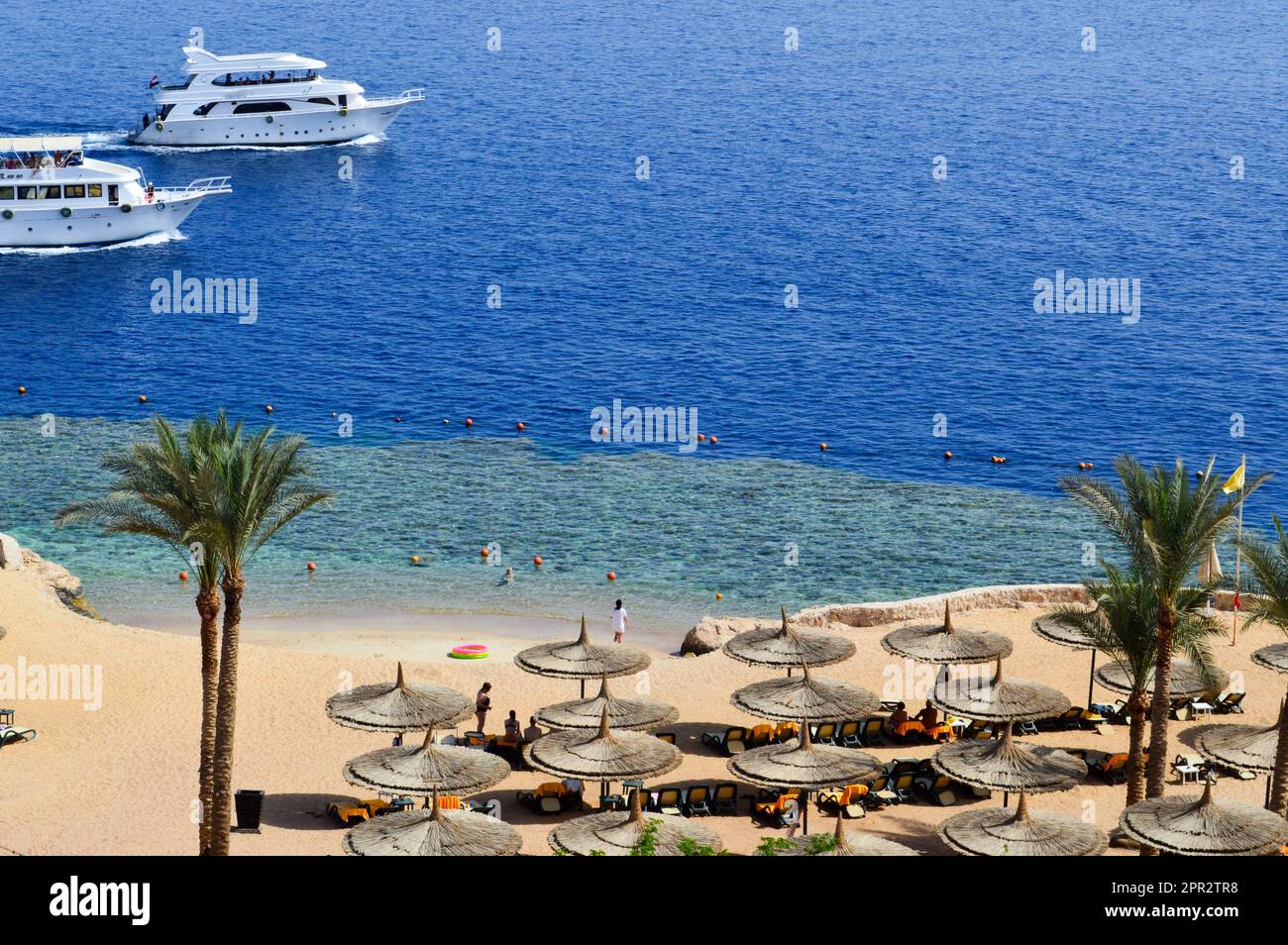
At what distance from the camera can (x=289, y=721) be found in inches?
1650

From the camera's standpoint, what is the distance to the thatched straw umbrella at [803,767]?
35469 millimetres

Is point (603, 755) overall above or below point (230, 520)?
below

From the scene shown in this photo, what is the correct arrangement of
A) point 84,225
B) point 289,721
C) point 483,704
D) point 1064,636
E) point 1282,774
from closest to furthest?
point 1282,774 → point 483,704 → point 289,721 → point 1064,636 → point 84,225

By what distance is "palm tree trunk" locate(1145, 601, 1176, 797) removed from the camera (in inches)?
1378

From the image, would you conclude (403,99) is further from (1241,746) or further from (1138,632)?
(1241,746)

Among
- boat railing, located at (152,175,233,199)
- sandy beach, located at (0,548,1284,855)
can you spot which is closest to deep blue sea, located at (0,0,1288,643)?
boat railing, located at (152,175,233,199)

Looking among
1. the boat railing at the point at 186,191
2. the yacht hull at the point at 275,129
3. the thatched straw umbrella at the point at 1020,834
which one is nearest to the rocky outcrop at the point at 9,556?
the thatched straw umbrella at the point at 1020,834

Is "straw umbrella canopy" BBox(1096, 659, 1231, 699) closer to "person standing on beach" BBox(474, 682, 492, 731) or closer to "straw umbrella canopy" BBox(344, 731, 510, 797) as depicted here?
"straw umbrella canopy" BBox(344, 731, 510, 797)

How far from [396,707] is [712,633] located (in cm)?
1251

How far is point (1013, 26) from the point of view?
15912cm

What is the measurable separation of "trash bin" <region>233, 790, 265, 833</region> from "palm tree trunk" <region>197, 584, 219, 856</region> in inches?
31.1

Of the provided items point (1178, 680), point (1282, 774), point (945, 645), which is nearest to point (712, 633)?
point (945, 645)
